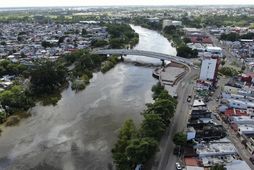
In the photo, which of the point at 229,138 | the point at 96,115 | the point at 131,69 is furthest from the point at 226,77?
the point at 96,115

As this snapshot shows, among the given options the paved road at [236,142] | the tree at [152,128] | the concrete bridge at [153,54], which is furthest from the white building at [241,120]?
the concrete bridge at [153,54]

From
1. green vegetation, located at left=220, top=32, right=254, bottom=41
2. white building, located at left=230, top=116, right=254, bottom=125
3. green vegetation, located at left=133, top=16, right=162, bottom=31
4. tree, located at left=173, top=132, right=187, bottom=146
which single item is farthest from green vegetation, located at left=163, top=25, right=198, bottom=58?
tree, located at left=173, top=132, right=187, bottom=146

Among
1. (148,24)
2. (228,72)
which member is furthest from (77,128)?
(148,24)

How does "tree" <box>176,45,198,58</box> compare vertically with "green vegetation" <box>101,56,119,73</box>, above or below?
above

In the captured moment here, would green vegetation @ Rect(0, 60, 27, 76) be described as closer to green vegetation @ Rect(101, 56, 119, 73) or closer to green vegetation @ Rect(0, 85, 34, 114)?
green vegetation @ Rect(0, 85, 34, 114)

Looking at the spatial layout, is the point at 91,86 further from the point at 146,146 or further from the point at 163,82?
the point at 146,146
